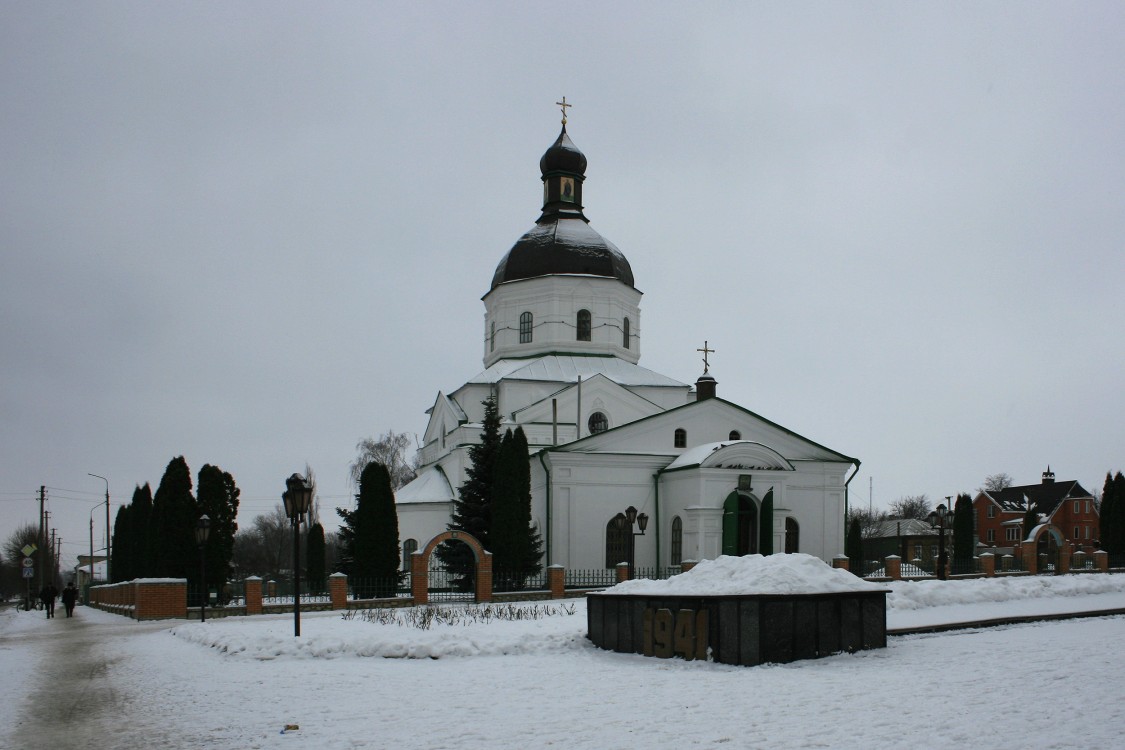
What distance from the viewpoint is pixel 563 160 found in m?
38.0

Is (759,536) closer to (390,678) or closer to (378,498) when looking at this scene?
(378,498)

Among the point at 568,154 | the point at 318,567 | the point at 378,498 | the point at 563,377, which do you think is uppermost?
the point at 568,154

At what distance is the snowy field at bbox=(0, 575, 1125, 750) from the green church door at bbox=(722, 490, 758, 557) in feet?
39.5

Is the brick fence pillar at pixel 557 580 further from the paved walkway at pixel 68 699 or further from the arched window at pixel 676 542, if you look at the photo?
the paved walkway at pixel 68 699

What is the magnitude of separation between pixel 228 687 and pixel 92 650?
621cm

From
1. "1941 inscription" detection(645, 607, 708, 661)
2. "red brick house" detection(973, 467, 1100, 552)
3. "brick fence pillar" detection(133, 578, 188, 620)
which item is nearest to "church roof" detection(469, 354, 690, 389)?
"brick fence pillar" detection(133, 578, 188, 620)

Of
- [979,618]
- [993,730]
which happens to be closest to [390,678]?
[993,730]

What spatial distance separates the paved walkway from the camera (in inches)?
310

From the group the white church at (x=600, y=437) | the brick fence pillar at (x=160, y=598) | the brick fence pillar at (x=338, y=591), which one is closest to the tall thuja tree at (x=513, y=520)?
the white church at (x=600, y=437)

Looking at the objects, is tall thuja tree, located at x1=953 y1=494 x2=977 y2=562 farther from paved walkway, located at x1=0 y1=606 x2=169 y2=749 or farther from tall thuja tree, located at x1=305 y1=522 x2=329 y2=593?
paved walkway, located at x1=0 y1=606 x2=169 y2=749

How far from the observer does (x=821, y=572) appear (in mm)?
12352

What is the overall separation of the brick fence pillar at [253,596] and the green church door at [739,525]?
38.9 ft

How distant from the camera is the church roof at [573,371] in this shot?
110ft

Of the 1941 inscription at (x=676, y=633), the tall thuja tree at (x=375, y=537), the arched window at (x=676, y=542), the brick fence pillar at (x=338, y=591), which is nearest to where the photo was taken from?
the 1941 inscription at (x=676, y=633)
